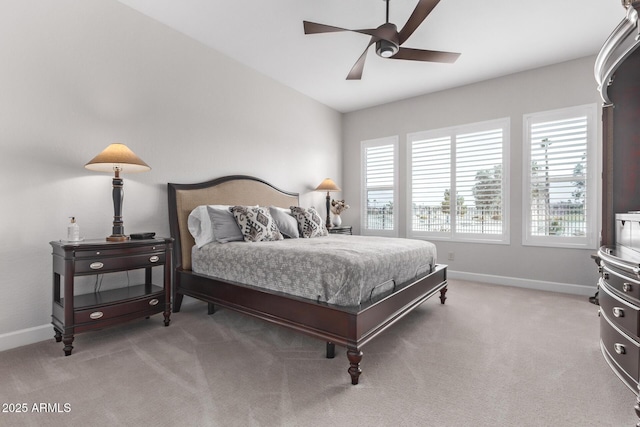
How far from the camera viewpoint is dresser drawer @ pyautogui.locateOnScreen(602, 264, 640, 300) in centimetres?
165

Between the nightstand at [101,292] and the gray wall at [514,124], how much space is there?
12.8 ft

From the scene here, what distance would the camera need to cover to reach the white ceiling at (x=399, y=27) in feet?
9.62

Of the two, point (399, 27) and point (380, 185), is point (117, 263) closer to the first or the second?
point (399, 27)

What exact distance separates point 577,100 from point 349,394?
14.8 feet

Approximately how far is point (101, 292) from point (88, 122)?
1.51 metres

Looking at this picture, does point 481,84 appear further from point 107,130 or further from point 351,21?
point 107,130

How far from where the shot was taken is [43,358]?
2.19 meters

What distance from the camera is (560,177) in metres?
4.05

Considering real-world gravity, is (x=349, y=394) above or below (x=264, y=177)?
below

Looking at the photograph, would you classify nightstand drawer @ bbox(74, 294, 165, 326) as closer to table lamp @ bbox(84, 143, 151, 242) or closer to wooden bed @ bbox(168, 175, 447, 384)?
wooden bed @ bbox(168, 175, 447, 384)

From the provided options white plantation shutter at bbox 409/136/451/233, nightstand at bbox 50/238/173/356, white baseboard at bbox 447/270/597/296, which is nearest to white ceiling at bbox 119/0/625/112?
white plantation shutter at bbox 409/136/451/233

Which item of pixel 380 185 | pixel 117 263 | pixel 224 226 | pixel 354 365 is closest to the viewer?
pixel 354 365

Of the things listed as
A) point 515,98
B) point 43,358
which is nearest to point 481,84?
point 515,98

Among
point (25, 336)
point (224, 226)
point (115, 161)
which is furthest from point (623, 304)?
point (25, 336)
